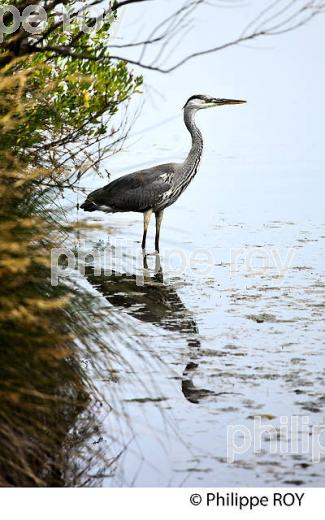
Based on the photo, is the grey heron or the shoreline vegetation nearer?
the shoreline vegetation

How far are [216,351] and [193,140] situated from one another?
6027mm

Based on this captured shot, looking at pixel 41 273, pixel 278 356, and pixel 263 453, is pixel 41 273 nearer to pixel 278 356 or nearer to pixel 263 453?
pixel 263 453

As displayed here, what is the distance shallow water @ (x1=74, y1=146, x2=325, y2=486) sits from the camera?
5461mm

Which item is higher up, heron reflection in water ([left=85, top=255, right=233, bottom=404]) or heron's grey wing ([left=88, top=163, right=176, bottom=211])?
heron's grey wing ([left=88, top=163, right=176, bottom=211])

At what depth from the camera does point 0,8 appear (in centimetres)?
696

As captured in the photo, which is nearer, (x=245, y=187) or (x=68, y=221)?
(x=68, y=221)

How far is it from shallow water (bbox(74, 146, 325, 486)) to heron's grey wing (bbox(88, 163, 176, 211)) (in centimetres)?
67

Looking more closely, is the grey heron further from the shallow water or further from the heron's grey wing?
the shallow water

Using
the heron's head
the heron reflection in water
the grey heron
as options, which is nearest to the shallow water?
the heron reflection in water

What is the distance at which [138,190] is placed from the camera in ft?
41.5

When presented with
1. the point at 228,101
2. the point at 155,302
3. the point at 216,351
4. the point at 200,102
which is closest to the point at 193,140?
the point at 200,102

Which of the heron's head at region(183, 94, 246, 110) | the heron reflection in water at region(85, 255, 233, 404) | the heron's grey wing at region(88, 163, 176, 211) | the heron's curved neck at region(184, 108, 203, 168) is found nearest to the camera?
the heron reflection in water at region(85, 255, 233, 404)

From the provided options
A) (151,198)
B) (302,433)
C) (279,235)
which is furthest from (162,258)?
(302,433)

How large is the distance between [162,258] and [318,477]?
748 cm
